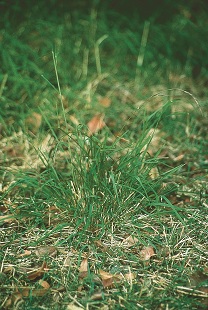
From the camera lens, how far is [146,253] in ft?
6.12

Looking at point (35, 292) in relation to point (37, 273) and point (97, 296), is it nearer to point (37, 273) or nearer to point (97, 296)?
point (37, 273)

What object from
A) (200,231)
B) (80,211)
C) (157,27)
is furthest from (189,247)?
(157,27)

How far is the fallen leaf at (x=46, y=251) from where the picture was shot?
6.14ft

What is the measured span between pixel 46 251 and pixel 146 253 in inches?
17.3

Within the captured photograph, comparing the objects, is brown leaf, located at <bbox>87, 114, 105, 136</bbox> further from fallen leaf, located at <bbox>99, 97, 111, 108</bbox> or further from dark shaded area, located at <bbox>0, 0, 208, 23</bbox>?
dark shaded area, located at <bbox>0, 0, 208, 23</bbox>

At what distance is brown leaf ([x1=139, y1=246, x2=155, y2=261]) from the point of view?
6.06 feet

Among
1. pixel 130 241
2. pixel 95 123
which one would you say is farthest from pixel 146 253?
pixel 95 123

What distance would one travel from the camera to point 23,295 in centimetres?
170

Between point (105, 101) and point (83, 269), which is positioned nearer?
point (83, 269)

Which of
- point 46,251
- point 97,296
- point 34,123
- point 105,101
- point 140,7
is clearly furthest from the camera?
point 140,7

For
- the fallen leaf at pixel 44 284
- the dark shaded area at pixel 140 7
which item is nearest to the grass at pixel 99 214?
the fallen leaf at pixel 44 284

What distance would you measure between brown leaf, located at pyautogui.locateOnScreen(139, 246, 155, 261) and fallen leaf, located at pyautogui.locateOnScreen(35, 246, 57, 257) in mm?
382

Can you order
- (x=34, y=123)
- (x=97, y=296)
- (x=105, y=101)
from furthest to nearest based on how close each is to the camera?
(x=105, y=101) → (x=34, y=123) → (x=97, y=296)

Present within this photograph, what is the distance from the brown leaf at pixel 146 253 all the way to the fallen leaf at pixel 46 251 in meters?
0.38
